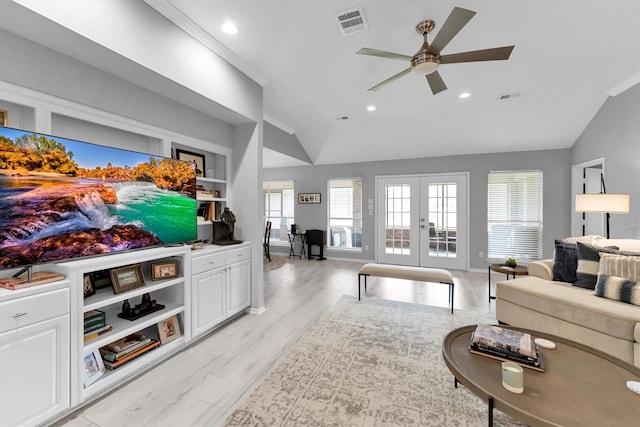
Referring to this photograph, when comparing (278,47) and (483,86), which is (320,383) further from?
(483,86)

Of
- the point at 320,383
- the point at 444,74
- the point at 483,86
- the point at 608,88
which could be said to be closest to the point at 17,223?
the point at 320,383

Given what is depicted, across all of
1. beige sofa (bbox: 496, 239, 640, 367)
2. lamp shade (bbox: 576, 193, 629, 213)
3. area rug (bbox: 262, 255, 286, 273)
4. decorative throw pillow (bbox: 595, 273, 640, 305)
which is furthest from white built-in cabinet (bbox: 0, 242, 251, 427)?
lamp shade (bbox: 576, 193, 629, 213)

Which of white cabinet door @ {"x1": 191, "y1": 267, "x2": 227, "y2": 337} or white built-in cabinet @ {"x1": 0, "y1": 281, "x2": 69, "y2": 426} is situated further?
white cabinet door @ {"x1": 191, "y1": 267, "x2": 227, "y2": 337}

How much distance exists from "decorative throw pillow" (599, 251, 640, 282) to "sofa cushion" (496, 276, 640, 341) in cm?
26

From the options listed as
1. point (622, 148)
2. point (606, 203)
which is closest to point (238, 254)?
point (606, 203)

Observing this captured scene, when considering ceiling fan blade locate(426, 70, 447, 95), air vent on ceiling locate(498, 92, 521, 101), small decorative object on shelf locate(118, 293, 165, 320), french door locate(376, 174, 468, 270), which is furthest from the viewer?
french door locate(376, 174, 468, 270)

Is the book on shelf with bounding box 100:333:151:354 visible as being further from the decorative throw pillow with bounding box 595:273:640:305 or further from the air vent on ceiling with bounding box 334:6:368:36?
the decorative throw pillow with bounding box 595:273:640:305

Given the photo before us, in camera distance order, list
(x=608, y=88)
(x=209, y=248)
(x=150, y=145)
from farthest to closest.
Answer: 1. (x=608, y=88)
2. (x=209, y=248)
3. (x=150, y=145)

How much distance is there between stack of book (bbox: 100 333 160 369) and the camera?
2008mm

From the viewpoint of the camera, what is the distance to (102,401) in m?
1.86

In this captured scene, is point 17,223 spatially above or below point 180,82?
below

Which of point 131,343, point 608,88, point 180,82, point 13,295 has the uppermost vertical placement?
point 608,88

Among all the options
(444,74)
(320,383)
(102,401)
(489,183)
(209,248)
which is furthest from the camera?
(489,183)

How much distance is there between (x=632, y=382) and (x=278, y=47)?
353 centimetres
